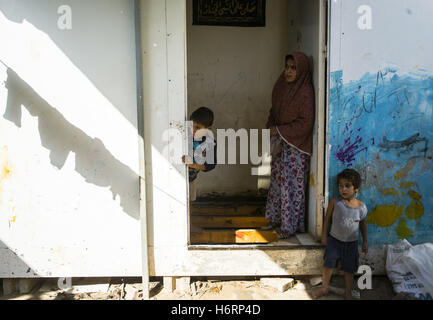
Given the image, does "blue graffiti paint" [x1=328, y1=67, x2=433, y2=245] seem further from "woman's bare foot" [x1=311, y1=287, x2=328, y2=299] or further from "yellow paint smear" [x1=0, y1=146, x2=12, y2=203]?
"yellow paint smear" [x1=0, y1=146, x2=12, y2=203]

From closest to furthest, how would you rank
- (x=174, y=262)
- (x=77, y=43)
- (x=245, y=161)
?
(x=77, y=43)
(x=174, y=262)
(x=245, y=161)

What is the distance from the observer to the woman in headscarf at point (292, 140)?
333 centimetres

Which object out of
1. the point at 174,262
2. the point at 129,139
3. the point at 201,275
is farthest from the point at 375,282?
the point at 129,139

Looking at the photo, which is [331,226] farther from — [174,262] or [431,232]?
[174,262]

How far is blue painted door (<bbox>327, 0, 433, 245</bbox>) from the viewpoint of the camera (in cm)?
307

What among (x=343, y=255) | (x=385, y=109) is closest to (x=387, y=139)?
(x=385, y=109)

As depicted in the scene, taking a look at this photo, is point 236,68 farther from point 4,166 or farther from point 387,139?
point 4,166

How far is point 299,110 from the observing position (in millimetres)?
3338

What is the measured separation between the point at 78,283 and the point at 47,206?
755 millimetres

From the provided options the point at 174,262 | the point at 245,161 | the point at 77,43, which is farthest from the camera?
the point at 245,161

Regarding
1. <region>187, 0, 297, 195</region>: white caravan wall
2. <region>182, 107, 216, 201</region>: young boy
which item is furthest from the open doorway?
<region>182, 107, 216, 201</region>: young boy

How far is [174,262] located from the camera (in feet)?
10.6

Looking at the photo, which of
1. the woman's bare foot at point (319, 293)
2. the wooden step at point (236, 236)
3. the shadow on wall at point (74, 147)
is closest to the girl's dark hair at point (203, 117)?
the shadow on wall at point (74, 147)

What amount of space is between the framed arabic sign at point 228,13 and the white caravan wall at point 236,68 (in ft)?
0.25
